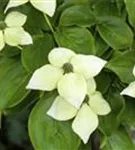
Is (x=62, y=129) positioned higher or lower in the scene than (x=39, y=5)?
lower

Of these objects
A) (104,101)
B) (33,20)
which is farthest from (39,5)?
(104,101)

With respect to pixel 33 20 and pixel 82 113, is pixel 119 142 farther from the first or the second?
pixel 33 20

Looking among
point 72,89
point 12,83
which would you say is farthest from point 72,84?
point 12,83

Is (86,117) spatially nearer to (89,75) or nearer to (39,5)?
(89,75)

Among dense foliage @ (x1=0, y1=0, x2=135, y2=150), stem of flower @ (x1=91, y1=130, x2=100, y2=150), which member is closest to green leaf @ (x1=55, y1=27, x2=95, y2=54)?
dense foliage @ (x1=0, y1=0, x2=135, y2=150)

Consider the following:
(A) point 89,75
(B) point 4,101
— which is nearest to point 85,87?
(A) point 89,75

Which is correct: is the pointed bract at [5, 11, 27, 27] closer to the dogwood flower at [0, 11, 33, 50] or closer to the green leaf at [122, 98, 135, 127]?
the dogwood flower at [0, 11, 33, 50]
